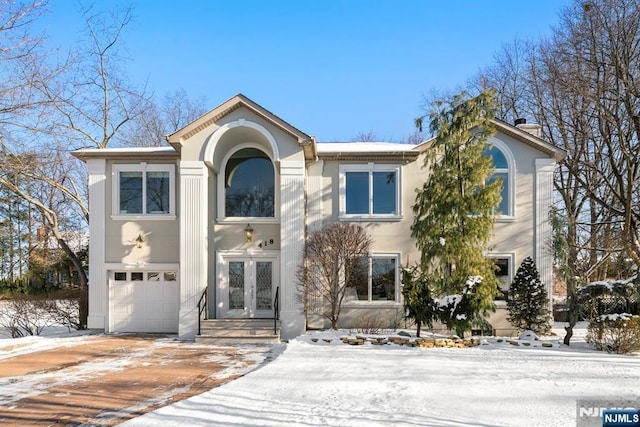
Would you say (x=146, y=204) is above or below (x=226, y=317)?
above

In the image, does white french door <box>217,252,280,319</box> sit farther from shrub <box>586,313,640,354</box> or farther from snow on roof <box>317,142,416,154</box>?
shrub <box>586,313,640,354</box>

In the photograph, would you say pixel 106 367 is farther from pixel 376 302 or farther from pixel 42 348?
pixel 376 302

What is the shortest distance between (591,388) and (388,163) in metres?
8.19

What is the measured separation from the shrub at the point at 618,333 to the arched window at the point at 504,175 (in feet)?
14.0

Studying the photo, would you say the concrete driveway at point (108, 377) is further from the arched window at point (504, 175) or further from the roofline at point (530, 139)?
the roofline at point (530, 139)

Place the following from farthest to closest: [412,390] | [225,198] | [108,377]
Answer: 1. [225,198]
2. [108,377]
3. [412,390]

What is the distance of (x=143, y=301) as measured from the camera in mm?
13180

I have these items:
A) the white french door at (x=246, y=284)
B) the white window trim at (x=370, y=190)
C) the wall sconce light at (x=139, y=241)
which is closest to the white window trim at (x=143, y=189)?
the wall sconce light at (x=139, y=241)

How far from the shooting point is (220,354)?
9.89 m

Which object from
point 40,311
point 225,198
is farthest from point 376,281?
point 40,311

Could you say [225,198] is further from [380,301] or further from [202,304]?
[380,301]

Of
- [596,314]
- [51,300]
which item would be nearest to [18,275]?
[51,300]

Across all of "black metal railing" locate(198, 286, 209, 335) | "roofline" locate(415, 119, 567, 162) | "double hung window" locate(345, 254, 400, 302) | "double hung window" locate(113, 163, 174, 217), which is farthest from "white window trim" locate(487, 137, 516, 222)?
"double hung window" locate(113, 163, 174, 217)

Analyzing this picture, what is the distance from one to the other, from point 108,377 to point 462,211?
27.4 feet
